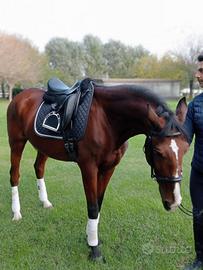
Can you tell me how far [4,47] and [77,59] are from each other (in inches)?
873

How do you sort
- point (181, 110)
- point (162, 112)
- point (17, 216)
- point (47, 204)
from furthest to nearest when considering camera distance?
point (47, 204), point (17, 216), point (181, 110), point (162, 112)

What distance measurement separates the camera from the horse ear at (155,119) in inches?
92.0

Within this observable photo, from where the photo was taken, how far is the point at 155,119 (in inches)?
92.7

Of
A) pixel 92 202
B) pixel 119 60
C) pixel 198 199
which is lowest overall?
pixel 119 60

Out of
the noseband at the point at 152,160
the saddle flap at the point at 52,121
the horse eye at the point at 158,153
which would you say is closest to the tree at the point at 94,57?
the saddle flap at the point at 52,121

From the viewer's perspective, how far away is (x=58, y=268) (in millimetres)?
2832

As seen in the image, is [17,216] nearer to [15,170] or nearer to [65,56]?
[15,170]

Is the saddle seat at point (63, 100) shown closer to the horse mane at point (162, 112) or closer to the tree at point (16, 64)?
the horse mane at point (162, 112)

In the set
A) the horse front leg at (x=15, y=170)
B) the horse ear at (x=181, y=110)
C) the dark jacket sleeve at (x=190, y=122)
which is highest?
the horse ear at (x=181, y=110)

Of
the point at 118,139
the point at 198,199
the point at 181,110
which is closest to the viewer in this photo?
the point at 181,110

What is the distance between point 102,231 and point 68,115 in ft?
4.63

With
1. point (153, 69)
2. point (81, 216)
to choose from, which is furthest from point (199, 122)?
point (153, 69)

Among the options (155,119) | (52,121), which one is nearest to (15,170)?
(52,121)

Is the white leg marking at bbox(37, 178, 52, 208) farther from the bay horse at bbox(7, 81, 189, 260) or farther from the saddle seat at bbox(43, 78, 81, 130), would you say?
the saddle seat at bbox(43, 78, 81, 130)
